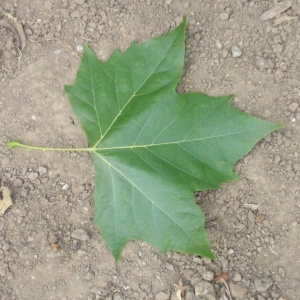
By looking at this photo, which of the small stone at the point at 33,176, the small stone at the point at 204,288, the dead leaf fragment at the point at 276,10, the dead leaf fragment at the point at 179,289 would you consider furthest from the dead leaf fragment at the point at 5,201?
the dead leaf fragment at the point at 276,10

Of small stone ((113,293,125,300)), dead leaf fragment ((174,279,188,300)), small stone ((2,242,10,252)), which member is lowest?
small stone ((113,293,125,300))

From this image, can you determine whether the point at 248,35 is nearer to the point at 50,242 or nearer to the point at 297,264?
the point at 297,264

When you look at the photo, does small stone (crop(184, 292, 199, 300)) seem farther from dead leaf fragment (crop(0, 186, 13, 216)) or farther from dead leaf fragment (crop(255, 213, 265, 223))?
dead leaf fragment (crop(0, 186, 13, 216))

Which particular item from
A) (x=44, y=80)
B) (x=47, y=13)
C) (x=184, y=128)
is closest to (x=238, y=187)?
(x=184, y=128)

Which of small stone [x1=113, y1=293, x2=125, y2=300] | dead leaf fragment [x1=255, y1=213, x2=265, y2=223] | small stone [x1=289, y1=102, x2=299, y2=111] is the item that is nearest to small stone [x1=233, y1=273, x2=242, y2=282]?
dead leaf fragment [x1=255, y1=213, x2=265, y2=223]

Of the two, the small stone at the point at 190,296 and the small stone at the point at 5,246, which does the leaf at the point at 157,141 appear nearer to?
the small stone at the point at 190,296
